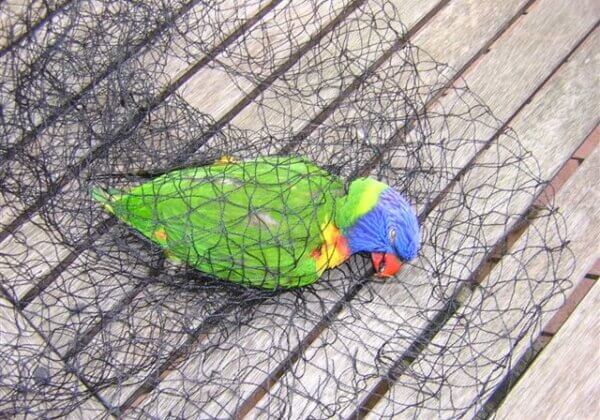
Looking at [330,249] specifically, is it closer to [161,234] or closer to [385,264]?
[385,264]

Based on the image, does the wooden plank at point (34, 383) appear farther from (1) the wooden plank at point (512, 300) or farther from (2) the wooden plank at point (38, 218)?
(1) the wooden plank at point (512, 300)

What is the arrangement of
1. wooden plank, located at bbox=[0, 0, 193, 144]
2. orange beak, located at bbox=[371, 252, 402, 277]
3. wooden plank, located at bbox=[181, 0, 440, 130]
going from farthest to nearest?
A: wooden plank, located at bbox=[181, 0, 440, 130], wooden plank, located at bbox=[0, 0, 193, 144], orange beak, located at bbox=[371, 252, 402, 277]

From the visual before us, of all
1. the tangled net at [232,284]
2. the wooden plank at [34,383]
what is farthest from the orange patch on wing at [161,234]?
the wooden plank at [34,383]

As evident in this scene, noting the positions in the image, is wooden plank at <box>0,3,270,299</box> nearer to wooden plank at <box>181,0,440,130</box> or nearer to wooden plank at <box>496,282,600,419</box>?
wooden plank at <box>181,0,440,130</box>

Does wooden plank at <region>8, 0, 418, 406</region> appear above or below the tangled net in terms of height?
below

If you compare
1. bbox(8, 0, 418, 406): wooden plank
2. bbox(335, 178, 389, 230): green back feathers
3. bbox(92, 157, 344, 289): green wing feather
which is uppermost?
bbox(335, 178, 389, 230): green back feathers

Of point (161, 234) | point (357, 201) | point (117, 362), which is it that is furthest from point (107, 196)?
point (357, 201)

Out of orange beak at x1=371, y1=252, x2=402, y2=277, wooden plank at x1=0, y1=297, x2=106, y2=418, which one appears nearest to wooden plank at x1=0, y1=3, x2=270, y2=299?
wooden plank at x1=0, y1=297, x2=106, y2=418

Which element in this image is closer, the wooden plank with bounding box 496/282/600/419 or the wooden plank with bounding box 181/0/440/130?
the wooden plank with bounding box 496/282/600/419
